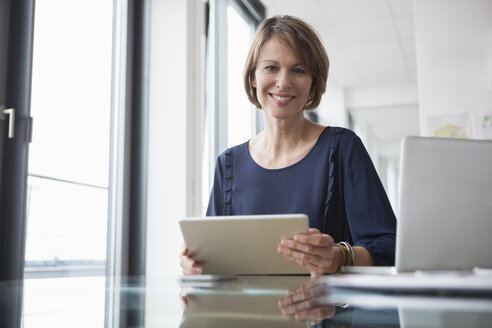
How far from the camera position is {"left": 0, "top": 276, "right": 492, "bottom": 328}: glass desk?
0.43 meters

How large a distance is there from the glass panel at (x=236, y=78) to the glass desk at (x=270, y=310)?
3.05 metres

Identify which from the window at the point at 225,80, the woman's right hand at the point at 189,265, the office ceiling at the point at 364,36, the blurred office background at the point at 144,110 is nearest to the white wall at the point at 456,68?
the blurred office background at the point at 144,110

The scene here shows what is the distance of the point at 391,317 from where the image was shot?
434 mm

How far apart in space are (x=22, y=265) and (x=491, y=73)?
309 centimetres

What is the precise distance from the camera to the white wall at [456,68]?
3.39 meters

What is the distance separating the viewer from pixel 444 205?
993mm

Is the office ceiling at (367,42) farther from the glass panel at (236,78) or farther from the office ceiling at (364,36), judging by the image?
the glass panel at (236,78)

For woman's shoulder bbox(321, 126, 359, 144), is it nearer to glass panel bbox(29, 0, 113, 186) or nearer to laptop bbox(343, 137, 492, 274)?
laptop bbox(343, 137, 492, 274)

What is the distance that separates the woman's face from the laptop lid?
2.23 ft

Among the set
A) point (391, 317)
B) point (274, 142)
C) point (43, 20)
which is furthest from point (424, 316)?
point (43, 20)

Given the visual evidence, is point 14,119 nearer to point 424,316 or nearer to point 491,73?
point 424,316

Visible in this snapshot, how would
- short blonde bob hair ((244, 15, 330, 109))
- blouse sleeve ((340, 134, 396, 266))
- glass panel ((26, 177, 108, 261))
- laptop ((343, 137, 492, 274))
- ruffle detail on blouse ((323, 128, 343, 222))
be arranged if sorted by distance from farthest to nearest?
glass panel ((26, 177, 108, 261))
short blonde bob hair ((244, 15, 330, 109))
ruffle detail on blouse ((323, 128, 343, 222))
blouse sleeve ((340, 134, 396, 266))
laptop ((343, 137, 492, 274))

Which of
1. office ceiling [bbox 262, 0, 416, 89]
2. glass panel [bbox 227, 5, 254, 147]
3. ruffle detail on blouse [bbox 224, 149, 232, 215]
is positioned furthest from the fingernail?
office ceiling [bbox 262, 0, 416, 89]

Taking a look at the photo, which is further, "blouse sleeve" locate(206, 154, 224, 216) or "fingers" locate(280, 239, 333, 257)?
"blouse sleeve" locate(206, 154, 224, 216)
